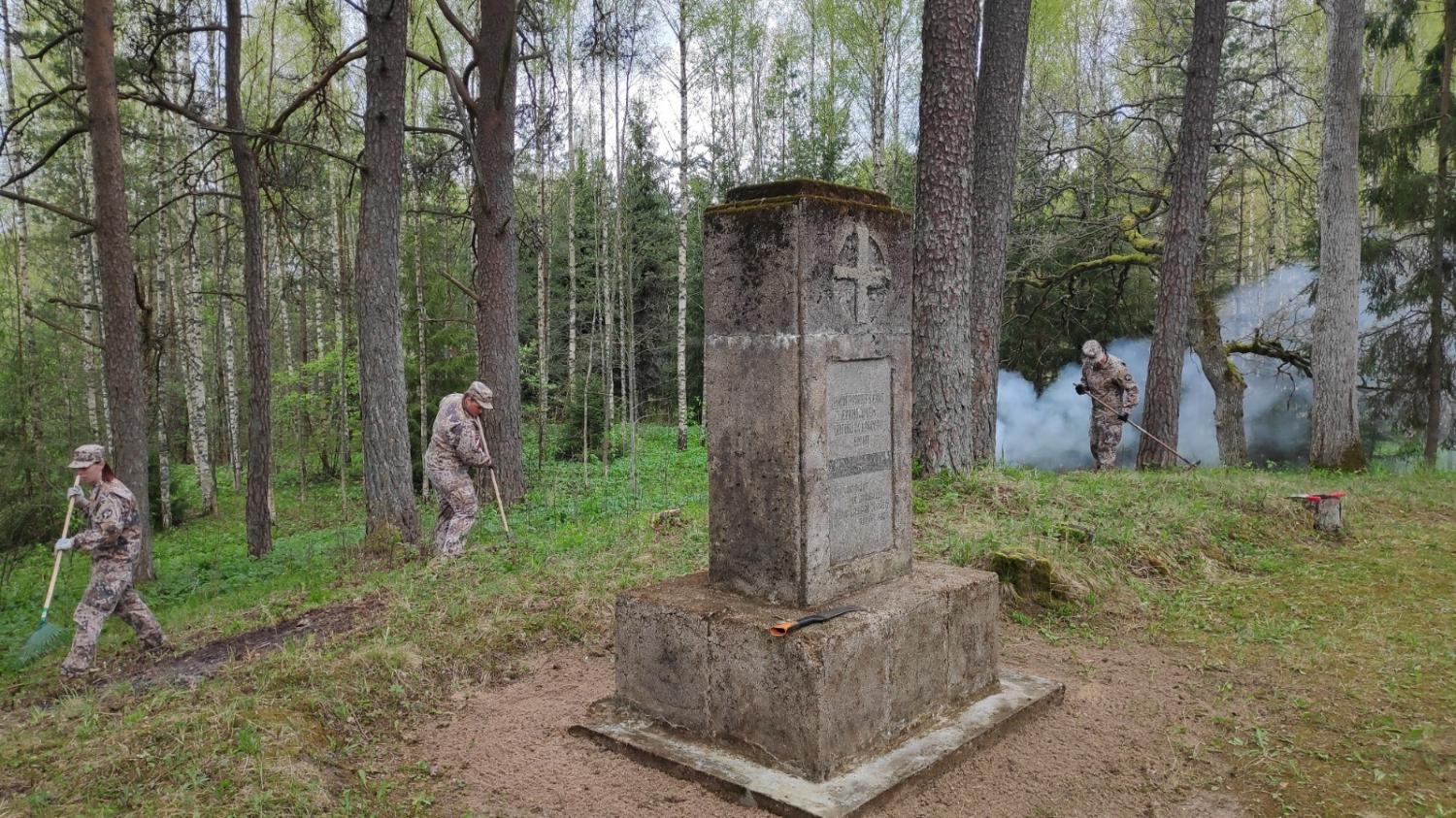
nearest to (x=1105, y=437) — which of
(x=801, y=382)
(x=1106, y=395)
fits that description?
(x=1106, y=395)

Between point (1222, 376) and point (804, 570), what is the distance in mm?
14387

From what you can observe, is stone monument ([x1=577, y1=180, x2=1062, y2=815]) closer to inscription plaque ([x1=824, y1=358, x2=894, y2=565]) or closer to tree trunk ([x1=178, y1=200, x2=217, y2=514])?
inscription plaque ([x1=824, y1=358, x2=894, y2=565])

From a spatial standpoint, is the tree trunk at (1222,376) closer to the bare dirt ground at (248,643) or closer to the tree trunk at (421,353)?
the tree trunk at (421,353)

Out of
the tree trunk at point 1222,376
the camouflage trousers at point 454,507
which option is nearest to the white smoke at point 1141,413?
the tree trunk at point 1222,376

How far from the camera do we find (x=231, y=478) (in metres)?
22.4

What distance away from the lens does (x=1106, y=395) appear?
1284 centimetres

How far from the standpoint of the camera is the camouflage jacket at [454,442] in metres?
8.70

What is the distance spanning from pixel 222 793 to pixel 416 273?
12582 millimetres

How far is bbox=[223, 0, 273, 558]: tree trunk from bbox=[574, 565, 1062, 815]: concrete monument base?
8.88 meters

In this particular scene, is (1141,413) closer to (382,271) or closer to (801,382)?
(382,271)

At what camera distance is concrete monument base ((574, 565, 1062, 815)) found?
3.71m

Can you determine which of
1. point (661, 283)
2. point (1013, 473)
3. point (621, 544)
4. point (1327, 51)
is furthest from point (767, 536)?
point (661, 283)

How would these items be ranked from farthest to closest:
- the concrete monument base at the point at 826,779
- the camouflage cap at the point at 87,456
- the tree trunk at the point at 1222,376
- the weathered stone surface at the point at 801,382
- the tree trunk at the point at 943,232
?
the tree trunk at the point at 1222,376 < the tree trunk at the point at 943,232 < the camouflage cap at the point at 87,456 < the weathered stone surface at the point at 801,382 < the concrete monument base at the point at 826,779

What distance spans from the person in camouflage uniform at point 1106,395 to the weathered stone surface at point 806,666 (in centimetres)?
910
